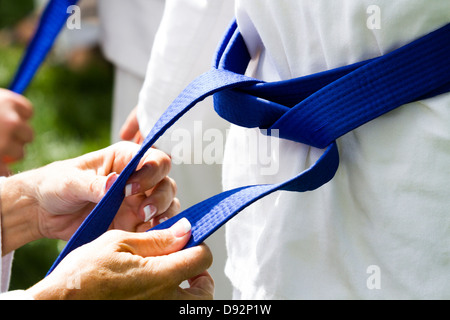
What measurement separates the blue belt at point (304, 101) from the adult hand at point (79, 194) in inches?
4.3

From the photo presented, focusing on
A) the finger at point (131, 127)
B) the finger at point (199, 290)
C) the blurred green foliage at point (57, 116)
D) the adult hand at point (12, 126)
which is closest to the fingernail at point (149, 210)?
the finger at point (199, 290)

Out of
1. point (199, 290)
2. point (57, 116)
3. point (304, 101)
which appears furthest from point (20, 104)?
point (57, 116)

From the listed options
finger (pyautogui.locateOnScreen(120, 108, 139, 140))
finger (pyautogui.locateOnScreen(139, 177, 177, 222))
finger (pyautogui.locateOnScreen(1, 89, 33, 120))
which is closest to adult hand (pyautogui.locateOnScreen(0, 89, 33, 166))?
finger (pyautogui.locateOnScreen(1, 89, 33, 120))

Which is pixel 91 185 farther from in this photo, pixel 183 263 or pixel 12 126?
pixel 12 126

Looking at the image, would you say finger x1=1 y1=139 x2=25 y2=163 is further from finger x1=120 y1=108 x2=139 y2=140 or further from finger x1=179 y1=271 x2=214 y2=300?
finger x1=179 y1=271 x2=214 y2=300

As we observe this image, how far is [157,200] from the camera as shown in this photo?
39.1 inches

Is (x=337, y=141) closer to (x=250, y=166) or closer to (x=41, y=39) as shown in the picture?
(x=250, y=166)

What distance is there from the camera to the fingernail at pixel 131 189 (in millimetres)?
885

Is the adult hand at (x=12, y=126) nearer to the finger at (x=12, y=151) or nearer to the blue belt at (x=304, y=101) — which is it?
the finger at (x=12, y=151)

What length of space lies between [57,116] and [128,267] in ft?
7.76

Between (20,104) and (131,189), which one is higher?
(20,104)

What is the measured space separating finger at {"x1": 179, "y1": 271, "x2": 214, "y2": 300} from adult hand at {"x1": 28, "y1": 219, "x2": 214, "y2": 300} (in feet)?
0.05
